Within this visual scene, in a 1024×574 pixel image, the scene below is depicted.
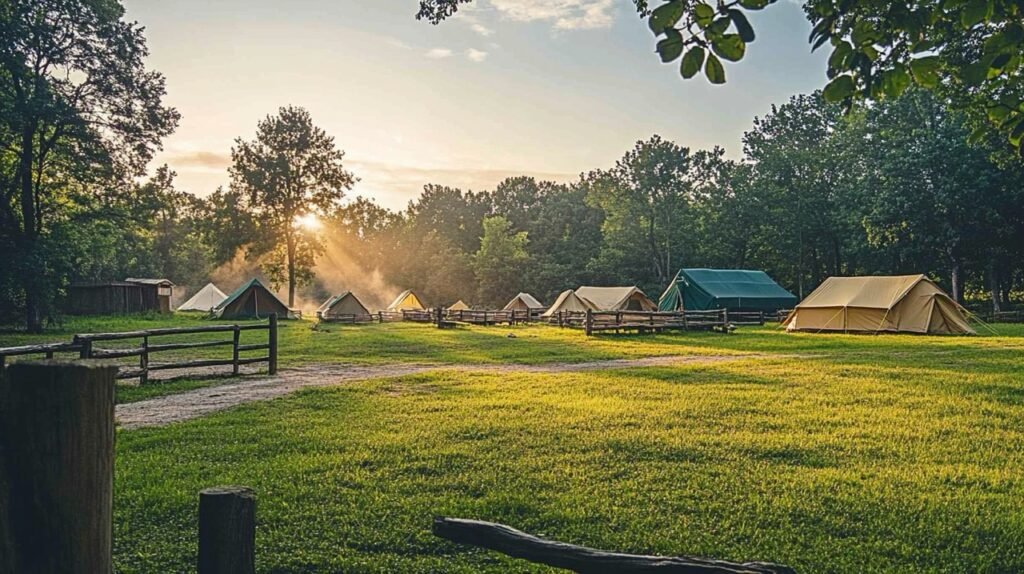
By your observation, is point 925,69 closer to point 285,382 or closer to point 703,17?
point 703,17

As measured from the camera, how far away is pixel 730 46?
2.60m

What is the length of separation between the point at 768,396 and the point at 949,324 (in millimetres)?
20554

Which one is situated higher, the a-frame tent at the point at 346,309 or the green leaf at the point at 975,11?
the green leaf at the point at 975,11

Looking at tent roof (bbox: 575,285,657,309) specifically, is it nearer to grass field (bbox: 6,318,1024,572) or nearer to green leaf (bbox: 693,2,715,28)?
grass field (bbox: 6,318,1024,572)

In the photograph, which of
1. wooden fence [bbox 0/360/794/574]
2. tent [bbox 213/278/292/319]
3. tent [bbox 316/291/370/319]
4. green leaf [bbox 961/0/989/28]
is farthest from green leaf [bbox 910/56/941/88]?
tent [bbox 316/291/370/319]

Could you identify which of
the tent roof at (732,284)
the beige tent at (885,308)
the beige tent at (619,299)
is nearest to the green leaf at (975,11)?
the beige tent at (885,308)

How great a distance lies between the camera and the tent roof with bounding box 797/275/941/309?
1051 inches

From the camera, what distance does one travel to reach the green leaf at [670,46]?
101 inches

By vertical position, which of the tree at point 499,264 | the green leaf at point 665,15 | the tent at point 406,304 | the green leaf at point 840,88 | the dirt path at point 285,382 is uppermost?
the tree at point 499,264

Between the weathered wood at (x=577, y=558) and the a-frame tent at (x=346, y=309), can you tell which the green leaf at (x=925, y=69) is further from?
the a-frame tent at (x=346, y=309)

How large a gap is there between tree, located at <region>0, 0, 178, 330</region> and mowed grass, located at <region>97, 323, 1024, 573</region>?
22182 millimetres

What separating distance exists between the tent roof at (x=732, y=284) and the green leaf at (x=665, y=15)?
35.0 metres

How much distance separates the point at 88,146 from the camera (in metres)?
27.1

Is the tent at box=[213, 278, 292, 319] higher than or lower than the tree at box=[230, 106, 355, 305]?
lower
